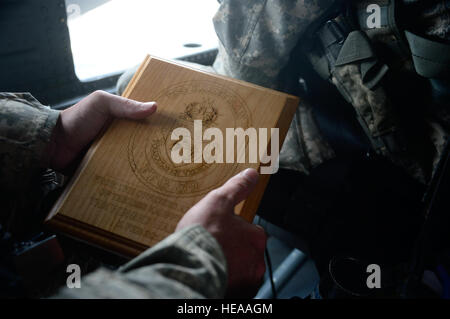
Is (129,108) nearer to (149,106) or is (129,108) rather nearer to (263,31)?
(149,106)

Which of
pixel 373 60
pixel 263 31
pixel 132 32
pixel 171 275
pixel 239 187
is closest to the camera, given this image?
pixel 171 275

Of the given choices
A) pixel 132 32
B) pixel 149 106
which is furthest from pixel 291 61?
pixel 132 32

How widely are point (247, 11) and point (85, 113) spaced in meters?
0.56

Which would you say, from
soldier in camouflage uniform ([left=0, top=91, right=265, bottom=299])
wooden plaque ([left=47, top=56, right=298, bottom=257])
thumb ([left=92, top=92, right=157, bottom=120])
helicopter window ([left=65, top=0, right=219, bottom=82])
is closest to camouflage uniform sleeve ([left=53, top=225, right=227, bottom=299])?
soldier in camouflage uniform ([left=0, top=91, right=265, bottom=299])

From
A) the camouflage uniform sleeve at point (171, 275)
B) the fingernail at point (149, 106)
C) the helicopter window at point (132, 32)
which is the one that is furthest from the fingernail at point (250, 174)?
the helicopter window at point (132, 32)

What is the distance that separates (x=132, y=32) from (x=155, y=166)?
1.35 metres

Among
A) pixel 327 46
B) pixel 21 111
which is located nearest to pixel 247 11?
pixel 327 46

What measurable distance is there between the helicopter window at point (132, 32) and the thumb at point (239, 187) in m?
0.97

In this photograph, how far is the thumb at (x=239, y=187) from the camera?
0.53 metres

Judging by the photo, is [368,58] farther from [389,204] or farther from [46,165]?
[46,165]

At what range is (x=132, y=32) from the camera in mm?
1682

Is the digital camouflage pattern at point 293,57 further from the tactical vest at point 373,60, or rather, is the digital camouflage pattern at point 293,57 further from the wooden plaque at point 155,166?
the wooden plaque at point 155,166

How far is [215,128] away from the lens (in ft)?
2.12

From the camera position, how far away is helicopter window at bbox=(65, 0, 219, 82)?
1401mm
